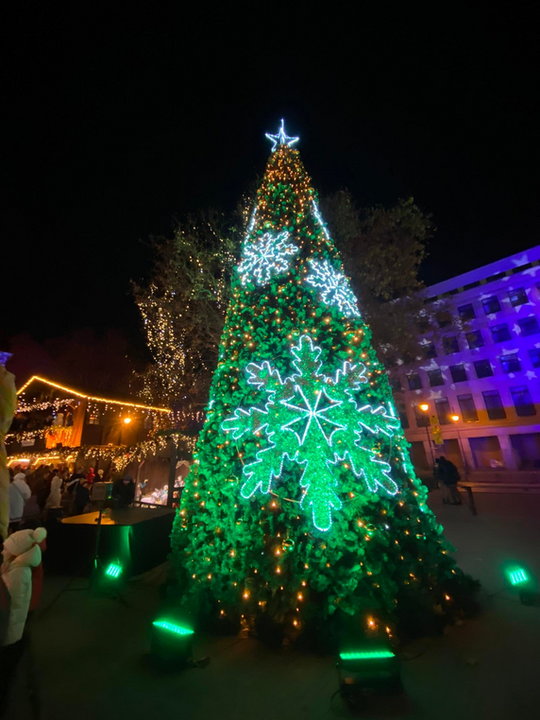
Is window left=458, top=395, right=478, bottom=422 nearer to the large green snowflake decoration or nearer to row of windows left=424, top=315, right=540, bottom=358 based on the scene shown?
row of windows left=424, top=315, right=540, bottom=358

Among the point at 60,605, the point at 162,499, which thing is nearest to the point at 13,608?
the point at 60,605

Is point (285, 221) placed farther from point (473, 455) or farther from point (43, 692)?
point (473, 455)

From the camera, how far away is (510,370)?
23781 millimetres

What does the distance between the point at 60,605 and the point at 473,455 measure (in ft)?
90.2

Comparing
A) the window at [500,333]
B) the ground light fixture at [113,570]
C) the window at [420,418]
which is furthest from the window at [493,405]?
the ground light fixture at [113,570]

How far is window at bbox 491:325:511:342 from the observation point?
955 inches

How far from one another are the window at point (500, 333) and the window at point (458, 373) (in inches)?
123

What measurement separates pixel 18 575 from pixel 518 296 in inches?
1202

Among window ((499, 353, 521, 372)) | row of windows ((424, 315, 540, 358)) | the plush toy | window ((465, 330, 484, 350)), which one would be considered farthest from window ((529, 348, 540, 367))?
the plush toy

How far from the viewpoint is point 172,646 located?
303 centimetres

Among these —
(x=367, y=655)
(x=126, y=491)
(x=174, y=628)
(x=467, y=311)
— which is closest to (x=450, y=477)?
(x=367, y=655)

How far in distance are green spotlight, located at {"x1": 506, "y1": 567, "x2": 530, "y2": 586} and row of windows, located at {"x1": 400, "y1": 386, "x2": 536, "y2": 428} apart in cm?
2380

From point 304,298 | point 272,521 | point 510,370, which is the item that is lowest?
point 272,521

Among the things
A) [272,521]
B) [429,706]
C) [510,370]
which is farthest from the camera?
[510,370]
